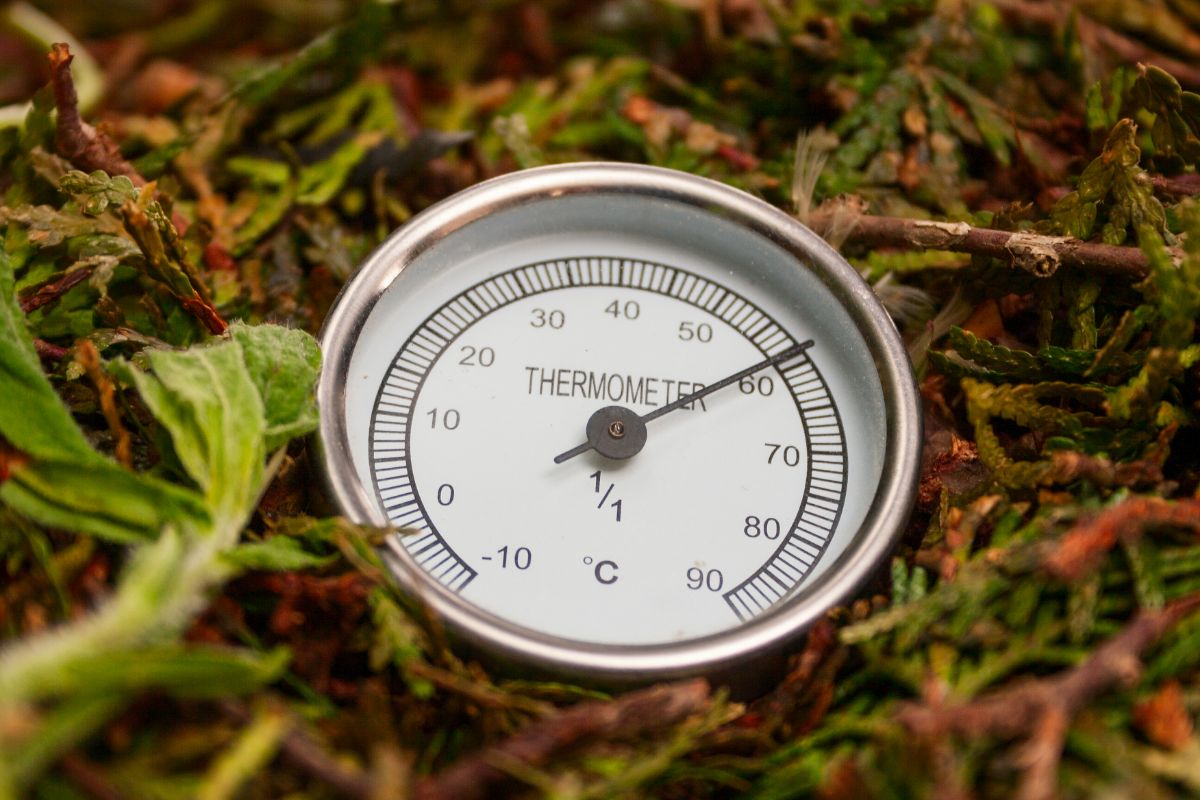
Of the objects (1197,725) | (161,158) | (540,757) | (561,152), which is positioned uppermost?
(161,158)

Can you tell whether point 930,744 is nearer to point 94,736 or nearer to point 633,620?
point 633,620

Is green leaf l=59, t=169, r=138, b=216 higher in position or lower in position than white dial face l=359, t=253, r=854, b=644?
higher

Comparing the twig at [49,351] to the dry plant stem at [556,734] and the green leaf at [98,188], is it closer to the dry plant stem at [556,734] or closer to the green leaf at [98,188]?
the green leaf at [98,188]

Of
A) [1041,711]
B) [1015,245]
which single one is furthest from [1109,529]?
[1015,245]

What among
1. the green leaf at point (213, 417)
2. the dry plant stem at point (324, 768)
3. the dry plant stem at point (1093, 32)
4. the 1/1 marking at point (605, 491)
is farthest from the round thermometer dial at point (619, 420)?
the dry plant stem at point (1093, 32)

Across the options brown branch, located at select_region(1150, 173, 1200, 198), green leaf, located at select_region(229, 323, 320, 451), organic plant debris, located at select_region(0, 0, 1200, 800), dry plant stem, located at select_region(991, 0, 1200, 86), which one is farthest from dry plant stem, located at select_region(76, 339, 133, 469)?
dry plant stem, located at select_region(991, 0, 1200, 86)

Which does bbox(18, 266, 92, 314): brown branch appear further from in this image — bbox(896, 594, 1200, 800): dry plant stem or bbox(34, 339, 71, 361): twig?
bbox(896, 594, 1200, 800): dry plant stem

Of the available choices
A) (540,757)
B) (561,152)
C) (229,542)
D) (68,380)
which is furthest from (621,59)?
(540,757)

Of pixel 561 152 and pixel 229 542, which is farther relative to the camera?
pixel 561 152

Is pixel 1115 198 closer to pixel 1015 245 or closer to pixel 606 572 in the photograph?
pixel 1015 245
